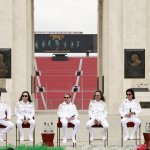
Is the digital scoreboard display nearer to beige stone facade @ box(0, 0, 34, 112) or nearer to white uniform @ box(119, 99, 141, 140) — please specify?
beige stone facade @ box(0, 0, 34, 112)

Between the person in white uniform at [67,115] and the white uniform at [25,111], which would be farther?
the white uniform at [25,111]

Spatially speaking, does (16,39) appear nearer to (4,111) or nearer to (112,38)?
(112,38)

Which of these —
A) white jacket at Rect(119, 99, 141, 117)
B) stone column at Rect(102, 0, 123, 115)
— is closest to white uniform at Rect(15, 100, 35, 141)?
white jacket at Rect(119, 99, 141, 117)

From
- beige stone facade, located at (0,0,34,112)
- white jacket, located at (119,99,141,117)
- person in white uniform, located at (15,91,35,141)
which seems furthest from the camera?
beige stone facade, located at (0,0,34,112)

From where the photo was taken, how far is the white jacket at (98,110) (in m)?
15.3

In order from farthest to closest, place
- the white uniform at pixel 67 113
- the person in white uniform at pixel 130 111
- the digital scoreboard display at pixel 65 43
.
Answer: the digital scoreboard display at pixel 65 43 < the person in white uniform at pixel 130 111 < the white uniform at pixel 67 113

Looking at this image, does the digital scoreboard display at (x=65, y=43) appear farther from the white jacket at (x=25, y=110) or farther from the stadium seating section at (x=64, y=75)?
the white jacket at (x=25, y=110)

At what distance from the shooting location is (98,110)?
50.2 feet

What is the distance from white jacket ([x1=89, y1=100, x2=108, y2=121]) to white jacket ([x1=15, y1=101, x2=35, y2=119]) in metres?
1.35

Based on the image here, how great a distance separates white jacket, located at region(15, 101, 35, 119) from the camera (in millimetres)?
15195

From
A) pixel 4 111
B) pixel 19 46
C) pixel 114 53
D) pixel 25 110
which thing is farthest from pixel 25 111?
pixel 114 53

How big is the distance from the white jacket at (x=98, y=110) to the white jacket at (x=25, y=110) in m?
1.35

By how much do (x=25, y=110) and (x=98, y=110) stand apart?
5.45ft

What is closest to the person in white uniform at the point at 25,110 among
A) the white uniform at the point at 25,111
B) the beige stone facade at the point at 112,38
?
the white uniform at the point at 25,111
